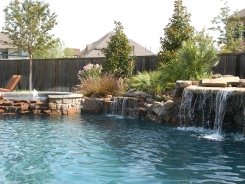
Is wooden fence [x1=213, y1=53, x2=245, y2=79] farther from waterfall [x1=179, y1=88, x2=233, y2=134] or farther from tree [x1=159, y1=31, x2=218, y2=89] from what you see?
waterfall [x1=179, y1=88, x2=233, y2=134]

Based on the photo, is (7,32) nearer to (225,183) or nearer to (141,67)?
(141,67)

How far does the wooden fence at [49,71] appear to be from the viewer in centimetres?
2156

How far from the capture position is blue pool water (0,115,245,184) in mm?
6414

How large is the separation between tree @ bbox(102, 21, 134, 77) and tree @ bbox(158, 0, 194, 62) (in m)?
2.05

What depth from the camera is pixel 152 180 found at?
623cm

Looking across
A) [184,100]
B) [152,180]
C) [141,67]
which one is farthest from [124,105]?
[152,180]

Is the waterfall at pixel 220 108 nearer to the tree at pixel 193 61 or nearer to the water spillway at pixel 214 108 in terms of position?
the water spillway at pixel 214 108

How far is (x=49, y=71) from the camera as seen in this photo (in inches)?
892

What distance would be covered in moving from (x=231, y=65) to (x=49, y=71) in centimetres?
1063

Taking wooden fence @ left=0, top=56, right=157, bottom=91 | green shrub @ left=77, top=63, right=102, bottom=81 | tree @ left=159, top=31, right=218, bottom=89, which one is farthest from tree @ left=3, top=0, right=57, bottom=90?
tree @ left=159, top=31, right=218, bottom=89

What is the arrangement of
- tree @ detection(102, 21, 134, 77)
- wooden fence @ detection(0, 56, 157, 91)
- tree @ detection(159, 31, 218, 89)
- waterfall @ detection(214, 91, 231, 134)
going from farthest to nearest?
wooden fence @ detection(0, 56, 157, 91) < tree @ detection(102, 21, 134, 77) < tree @ detection(159, 31, 218, 89) < waterfall @ detection(214, 91, 231, 134)

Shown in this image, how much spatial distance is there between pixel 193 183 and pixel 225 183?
473 mm

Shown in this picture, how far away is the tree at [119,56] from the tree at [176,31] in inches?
80.5

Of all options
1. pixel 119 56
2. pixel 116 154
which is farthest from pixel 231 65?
pixel 116 154
